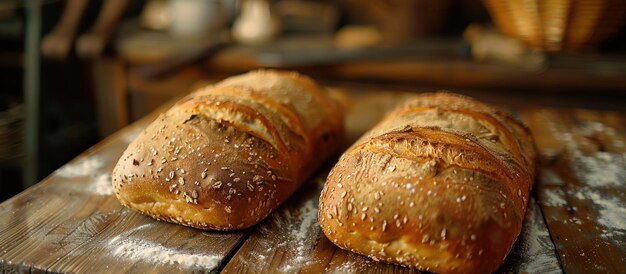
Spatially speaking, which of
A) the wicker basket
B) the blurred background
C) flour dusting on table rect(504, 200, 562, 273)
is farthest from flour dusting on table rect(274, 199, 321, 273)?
the wicker basket

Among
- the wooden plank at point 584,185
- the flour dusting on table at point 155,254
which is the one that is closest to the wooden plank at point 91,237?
the flour dusting on table at point 155,254

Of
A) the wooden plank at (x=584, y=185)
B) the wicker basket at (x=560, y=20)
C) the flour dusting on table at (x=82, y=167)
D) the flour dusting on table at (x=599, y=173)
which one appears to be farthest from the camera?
the wicker basket at (x=560, y=20)

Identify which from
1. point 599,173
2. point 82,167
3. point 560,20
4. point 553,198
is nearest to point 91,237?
point 82,167

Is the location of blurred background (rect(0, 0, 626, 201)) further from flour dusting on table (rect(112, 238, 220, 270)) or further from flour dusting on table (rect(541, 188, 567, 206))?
flour dusting on table (rect(112, 238, 220, 270))

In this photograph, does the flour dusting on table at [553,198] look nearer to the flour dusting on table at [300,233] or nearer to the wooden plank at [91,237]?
the flour dusting on table at [300,233]

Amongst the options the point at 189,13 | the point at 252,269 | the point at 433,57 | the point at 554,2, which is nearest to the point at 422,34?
the point at 433,57
